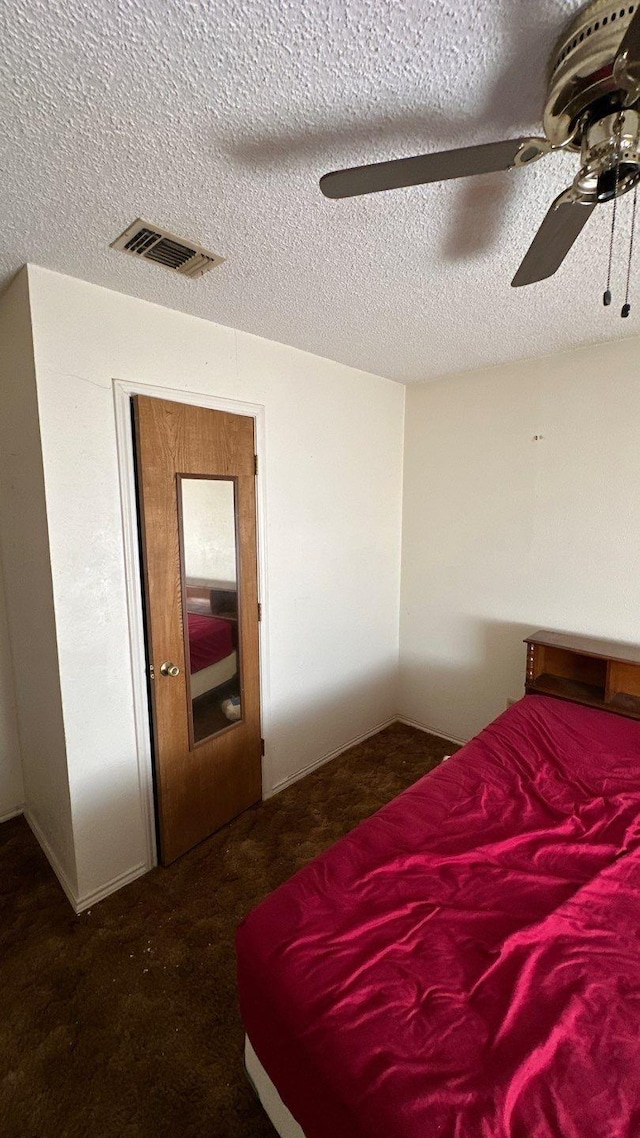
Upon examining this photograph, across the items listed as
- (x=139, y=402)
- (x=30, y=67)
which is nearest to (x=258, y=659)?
(x=139, y=402)

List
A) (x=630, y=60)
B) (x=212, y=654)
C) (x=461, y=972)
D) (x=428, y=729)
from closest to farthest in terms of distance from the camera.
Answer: (x=630, y=60) < (x=461, y=972) < (x=212, y=654) < (x=428, y=729)

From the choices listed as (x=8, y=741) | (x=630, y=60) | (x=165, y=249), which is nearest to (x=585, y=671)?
(x=630, y=60)

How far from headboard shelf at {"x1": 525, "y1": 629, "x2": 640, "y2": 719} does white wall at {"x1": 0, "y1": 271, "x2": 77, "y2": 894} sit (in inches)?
91.2

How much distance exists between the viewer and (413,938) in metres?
1.06

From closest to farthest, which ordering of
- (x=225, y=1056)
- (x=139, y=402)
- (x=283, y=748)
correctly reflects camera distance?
(x=225, y=1056) < (x=139, y=402) < (x=283, y=748)

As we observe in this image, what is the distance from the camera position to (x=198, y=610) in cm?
212

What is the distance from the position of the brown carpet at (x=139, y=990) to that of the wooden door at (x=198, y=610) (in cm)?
26

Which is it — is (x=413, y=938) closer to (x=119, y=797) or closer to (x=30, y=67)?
(x=119, y=797)

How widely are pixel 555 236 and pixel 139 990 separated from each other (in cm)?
259

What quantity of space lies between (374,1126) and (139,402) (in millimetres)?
2075

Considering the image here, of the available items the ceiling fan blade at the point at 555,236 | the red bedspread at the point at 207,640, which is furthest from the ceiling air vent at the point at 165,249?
the red bedspread at the point at 207,640

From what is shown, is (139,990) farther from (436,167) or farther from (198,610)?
(436,167)

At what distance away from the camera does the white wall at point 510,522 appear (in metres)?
2.35

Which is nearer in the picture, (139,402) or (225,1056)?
(225,1056)
